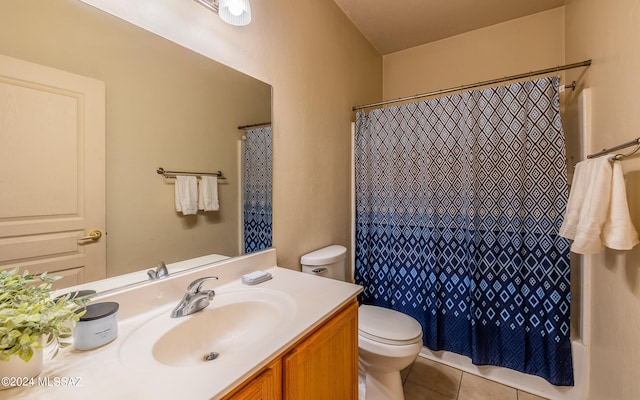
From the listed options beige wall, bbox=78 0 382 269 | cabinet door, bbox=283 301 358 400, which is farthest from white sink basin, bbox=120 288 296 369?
beige wall, bbox=78 0 382 269

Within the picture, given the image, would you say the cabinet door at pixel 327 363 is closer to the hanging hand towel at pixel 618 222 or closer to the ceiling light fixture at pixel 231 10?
the hanging hand towel at pixel 618 222

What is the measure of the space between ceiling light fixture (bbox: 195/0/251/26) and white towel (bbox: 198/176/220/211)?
26.7 inches

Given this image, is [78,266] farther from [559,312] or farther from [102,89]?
[559,312]

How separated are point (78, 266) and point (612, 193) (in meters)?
1.87

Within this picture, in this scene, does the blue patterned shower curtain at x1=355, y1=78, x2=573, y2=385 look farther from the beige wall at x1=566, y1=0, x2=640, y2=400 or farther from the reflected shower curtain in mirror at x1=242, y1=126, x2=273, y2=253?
the reflected shower curtain in mirror at x1=242, y1=126, x2=273, y2=253

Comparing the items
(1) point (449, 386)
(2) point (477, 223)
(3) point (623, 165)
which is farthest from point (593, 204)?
(1) point (449, 386)

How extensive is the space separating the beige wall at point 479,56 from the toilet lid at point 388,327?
6.62 feet

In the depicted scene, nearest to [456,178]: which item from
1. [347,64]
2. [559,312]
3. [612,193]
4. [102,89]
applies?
[612,193]

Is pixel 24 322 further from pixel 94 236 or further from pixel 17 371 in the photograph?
pixel 94 236

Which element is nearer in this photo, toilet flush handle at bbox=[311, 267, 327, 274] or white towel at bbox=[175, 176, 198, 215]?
white towel at bbox=[175, 176, 198, 215]

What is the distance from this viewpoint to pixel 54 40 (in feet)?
2.45

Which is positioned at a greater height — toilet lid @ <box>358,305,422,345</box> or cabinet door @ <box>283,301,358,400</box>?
cabinet door @ <box>283,301,358,400</box>

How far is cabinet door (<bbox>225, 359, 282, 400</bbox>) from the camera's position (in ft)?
2.02

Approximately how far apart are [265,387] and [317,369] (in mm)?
243
